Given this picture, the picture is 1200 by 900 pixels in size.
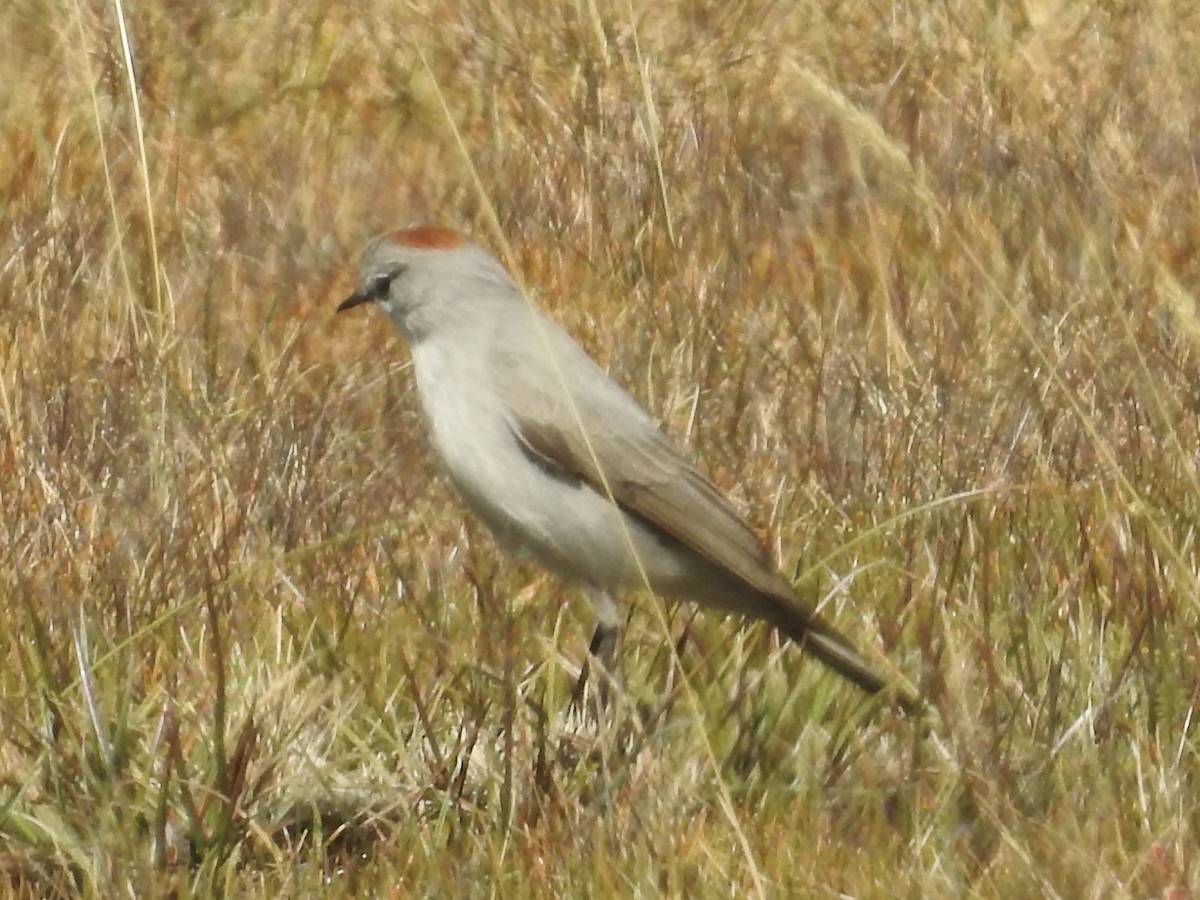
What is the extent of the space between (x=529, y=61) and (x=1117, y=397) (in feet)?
11.7

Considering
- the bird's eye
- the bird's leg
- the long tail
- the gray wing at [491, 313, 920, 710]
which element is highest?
the bird's eye

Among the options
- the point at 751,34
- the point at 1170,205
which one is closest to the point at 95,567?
the point at 1170,205

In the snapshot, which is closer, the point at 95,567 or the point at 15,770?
the point at 15,770

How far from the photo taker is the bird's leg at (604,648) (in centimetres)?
442

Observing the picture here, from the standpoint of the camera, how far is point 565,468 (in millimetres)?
5172

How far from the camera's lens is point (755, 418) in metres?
6.18

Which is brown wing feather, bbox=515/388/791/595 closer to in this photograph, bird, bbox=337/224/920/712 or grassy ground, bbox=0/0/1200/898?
bird, bbox=337/224/920/712

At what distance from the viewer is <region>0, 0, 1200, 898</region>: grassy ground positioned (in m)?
3.79

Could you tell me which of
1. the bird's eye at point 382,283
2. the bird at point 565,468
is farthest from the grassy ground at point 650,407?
the bird's eye at point 382,283

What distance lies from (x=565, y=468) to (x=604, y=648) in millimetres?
567

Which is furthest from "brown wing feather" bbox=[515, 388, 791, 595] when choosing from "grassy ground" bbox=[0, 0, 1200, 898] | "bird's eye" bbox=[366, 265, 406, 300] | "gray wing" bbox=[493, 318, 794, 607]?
"bird's eye" bbox=[366, 265, 406, 300]

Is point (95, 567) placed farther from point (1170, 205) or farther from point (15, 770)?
point (1170, 205)

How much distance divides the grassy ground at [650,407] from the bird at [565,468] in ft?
0.50

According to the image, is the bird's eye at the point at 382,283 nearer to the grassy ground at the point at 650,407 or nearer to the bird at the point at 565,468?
the bird at the point at 565,468
